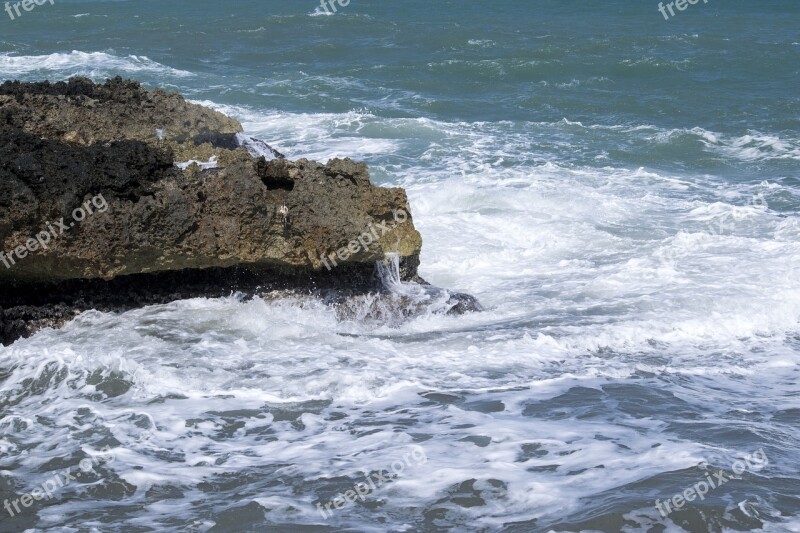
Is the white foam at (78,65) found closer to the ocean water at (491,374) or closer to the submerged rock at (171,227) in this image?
the ocean water at (491,374)

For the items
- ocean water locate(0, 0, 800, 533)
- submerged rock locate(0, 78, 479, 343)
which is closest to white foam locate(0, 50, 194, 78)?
ocean water locate(0, 0, 800, 533)

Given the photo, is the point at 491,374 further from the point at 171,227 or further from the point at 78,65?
the point at 78,65

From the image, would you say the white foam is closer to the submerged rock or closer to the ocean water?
the ocean water

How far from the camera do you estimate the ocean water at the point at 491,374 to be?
4863 millimetres

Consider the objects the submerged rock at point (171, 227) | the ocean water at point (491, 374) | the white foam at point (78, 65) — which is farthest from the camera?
the white foam at point (78, 65)

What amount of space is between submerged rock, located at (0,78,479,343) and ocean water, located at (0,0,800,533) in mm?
248

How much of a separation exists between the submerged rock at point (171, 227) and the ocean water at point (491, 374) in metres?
0.25

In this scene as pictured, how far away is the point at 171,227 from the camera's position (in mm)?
7117

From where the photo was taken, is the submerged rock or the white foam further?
the white foam

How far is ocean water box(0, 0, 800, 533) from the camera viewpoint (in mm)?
4863

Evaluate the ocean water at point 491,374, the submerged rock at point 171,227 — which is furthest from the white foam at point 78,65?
the submerged rock at point 171,227

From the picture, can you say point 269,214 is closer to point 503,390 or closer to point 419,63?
point 503,390

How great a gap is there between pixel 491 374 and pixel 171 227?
2.63m

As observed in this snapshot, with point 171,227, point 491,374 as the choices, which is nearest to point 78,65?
point 171,227
